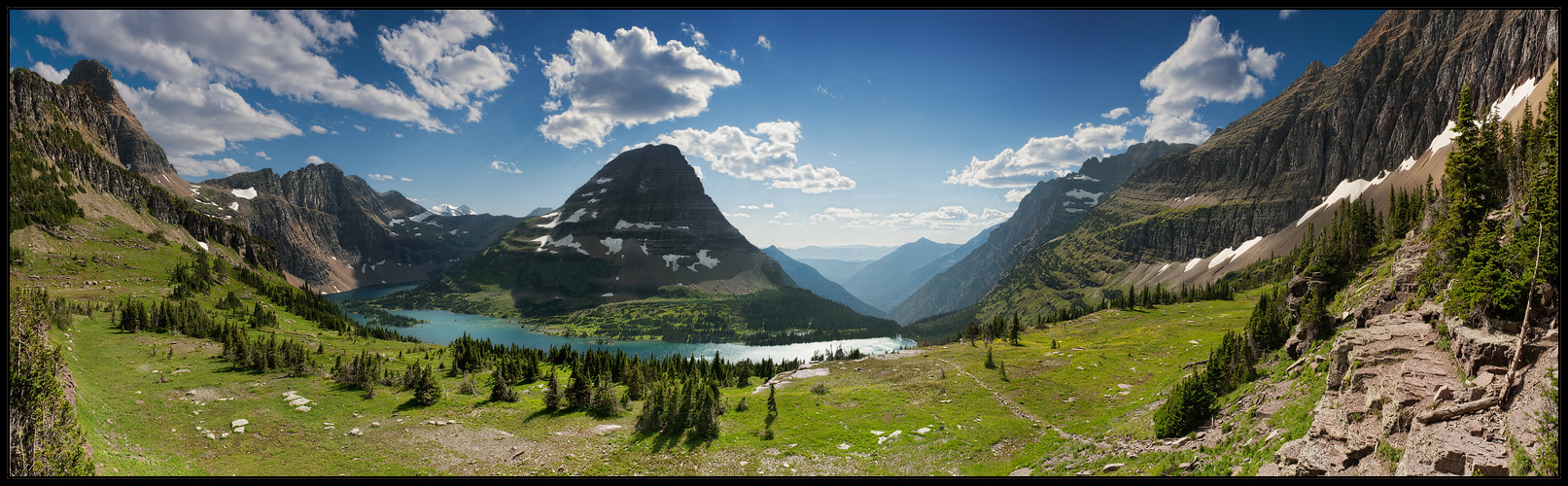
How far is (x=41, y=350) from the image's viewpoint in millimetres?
19500

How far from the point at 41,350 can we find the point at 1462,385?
162ft

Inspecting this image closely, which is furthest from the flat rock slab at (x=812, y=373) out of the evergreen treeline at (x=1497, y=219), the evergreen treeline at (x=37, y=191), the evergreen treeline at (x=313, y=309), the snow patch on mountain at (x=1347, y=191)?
the snow patch on mountain at (x=1347, y=191)

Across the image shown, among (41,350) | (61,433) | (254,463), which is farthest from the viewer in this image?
(254,463)

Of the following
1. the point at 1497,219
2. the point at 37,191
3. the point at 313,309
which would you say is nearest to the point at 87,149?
the point at 37,191

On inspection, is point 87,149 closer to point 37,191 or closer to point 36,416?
point 37,191

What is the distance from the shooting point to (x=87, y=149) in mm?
137750

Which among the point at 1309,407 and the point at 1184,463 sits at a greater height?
the point at 1309,407

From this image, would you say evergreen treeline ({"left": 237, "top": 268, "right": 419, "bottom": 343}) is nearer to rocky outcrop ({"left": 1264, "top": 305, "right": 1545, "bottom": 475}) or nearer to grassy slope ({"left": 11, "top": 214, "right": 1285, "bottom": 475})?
grassy slope ({"left": 11, "top": 214, "right": 1285, "bottom": 475})

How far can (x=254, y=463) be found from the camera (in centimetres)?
2483
